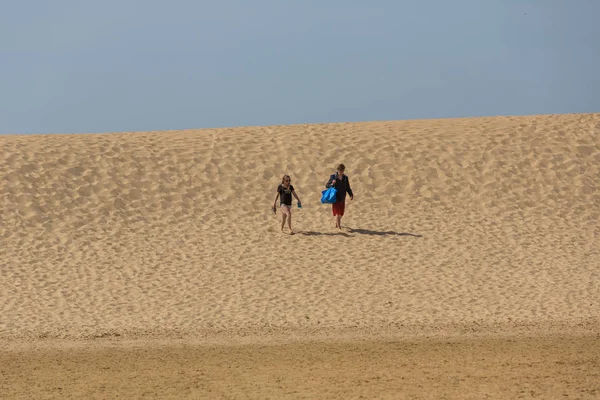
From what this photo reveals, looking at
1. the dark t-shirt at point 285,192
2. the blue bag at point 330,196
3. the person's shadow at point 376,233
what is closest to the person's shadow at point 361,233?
the person's shadow at point 376,233

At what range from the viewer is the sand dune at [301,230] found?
48.7ft

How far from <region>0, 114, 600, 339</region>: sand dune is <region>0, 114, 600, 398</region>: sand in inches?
2.6

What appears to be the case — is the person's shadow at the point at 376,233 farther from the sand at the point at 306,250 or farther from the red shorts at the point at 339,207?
the red shorts at the point at 339,207

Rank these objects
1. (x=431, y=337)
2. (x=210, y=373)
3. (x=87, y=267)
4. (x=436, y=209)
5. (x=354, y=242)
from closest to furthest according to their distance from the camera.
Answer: (x=210, y=373) < (x=431, y=337) < (x=87, y=267) < (x=354, y=242) < (x=436, y=209)

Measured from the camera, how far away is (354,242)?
63.0ft

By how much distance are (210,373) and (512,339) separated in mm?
4434

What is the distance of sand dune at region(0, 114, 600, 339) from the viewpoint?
14.8 metres

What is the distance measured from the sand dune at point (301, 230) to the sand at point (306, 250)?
6 cm

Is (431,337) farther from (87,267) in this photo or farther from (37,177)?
(37,177)

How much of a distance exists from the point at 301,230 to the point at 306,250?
158 centimetres

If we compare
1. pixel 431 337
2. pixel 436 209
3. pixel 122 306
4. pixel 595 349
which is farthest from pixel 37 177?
pixel 595 349

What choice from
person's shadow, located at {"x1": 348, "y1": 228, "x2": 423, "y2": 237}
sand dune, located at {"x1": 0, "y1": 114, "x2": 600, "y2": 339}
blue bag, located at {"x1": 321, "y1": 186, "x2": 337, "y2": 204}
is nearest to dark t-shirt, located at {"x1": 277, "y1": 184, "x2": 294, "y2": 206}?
blue bag, located at {"x1": 321, "y1": 186, "x2": 337, "y2": 204}

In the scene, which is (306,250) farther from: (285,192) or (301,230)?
Result: (301,230)

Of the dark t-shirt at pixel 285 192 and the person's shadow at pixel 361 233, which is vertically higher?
the dark t-shirt at pixel 285 192
